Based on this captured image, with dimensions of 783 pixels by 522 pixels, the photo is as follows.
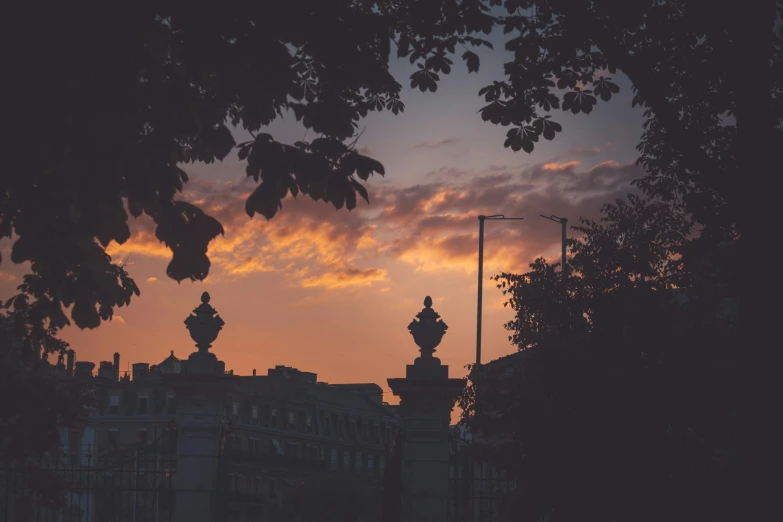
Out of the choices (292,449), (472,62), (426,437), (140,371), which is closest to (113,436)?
(140,371)

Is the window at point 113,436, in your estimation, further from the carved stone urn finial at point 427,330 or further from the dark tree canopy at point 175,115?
the dark tree canopy at point 175,115

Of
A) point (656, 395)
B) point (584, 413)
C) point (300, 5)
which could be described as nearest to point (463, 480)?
point (584, 413)

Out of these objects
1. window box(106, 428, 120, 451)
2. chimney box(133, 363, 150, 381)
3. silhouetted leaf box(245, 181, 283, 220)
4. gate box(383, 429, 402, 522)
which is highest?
chimney box(133, 363, 150, 381)

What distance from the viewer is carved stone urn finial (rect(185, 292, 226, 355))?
56.1 ft

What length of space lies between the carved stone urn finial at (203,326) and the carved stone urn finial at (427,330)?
3228 millimetres

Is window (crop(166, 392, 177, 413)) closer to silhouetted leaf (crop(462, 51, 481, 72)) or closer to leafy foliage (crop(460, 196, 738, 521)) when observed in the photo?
leafy foliage (crop(460, 196, 738, 521))

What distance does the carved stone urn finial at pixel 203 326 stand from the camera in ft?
56.1

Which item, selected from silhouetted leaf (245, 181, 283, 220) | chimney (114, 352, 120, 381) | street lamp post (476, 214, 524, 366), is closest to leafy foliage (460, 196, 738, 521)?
silhouetted leaf (245, 181, 283, 220)

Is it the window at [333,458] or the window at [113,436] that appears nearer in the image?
the window at [113,436]

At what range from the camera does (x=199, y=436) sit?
16.8m

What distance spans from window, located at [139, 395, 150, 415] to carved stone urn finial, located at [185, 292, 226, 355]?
71.8m

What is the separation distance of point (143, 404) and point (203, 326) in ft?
238

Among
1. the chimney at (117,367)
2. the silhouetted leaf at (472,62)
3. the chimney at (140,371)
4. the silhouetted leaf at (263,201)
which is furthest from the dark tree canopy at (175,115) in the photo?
the chimney at (117,367)

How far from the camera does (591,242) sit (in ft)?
94.8
